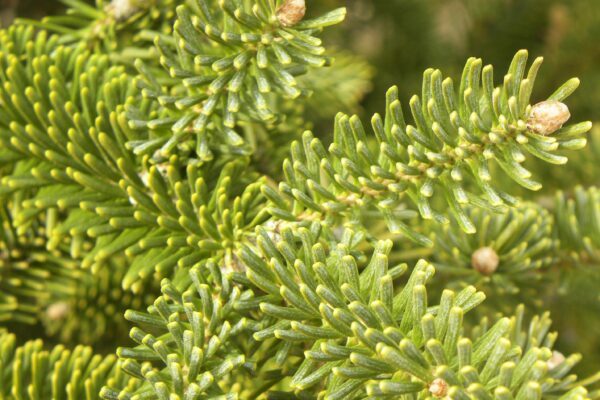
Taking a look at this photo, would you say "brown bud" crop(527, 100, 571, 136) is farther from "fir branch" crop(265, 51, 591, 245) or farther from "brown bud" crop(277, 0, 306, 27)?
"brown bud" crop(277, 0, 306, 27)

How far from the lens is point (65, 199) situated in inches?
15.6

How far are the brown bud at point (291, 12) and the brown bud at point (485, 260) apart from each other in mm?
223

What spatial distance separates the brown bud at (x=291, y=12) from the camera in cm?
35

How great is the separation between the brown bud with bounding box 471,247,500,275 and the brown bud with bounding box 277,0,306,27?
0.73 ft

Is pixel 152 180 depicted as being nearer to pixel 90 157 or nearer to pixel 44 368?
pixel 90 157

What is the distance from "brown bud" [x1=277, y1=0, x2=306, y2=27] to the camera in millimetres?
353

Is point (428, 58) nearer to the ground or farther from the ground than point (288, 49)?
farther from the ground

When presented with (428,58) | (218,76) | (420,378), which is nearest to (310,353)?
(420,378)

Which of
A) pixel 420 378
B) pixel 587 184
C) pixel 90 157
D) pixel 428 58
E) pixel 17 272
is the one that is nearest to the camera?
pixel 420 378

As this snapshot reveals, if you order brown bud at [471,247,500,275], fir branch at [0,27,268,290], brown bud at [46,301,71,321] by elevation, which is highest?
fir branch at [0,27,268,290]

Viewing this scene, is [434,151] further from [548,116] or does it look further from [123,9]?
[123,9]

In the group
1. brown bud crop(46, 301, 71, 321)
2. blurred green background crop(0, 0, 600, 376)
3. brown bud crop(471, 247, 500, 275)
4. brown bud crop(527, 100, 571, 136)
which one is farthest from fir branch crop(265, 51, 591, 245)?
blurred green background crop(0, 0, 600, 376)

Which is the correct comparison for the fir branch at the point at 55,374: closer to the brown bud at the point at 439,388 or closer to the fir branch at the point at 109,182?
the fir branch at the point at 109,182

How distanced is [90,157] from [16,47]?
0.43ft
